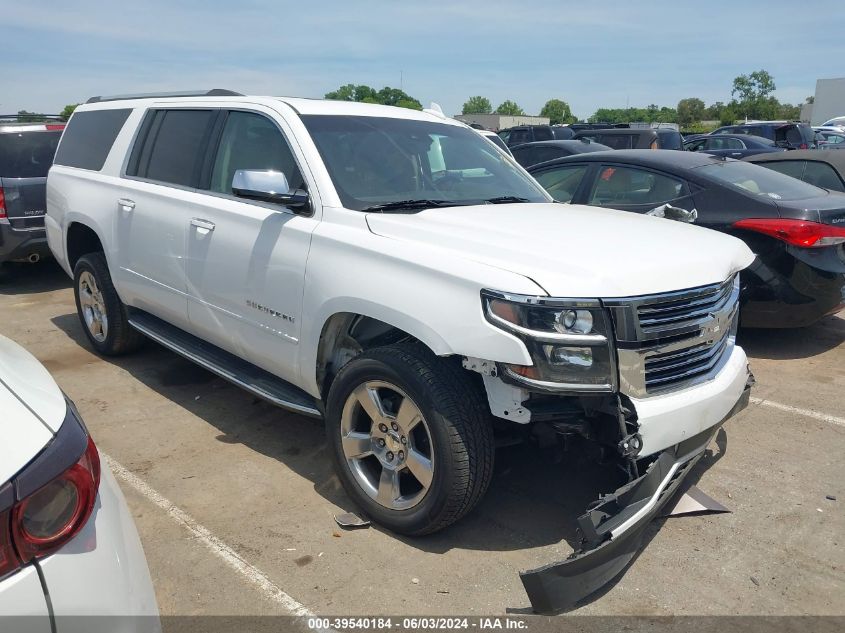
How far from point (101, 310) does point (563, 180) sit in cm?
448

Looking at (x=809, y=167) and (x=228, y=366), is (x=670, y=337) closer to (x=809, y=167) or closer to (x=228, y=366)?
(x=228, y=366)

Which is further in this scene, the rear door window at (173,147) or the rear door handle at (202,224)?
the rear door window at (173,147)

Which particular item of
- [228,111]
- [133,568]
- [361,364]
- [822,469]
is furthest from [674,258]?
[228,111]

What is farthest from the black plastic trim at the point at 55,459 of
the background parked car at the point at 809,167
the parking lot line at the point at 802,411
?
the background parked car at the point at 809,167

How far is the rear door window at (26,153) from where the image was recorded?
8.21m

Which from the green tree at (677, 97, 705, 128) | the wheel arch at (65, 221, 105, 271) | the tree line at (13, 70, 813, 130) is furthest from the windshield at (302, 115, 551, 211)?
the green tree at (677, 97, 705, 128)

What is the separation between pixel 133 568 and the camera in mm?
1816

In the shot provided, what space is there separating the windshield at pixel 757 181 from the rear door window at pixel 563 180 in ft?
3.85

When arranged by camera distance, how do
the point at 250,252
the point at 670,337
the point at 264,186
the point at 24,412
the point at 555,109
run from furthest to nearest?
1. the point at 555,109
2. the point at 250,252
3. the point at 264,186
4. the point at 670,337
5. the point at 24,412

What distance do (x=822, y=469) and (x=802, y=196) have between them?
300 cm

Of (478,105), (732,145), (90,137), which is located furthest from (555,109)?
(90,137)

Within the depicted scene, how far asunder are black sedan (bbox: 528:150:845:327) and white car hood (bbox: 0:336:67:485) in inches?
162

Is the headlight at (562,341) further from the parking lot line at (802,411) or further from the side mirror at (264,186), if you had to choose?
the parking lot line at (802,411)

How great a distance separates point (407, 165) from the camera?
4.14 m
